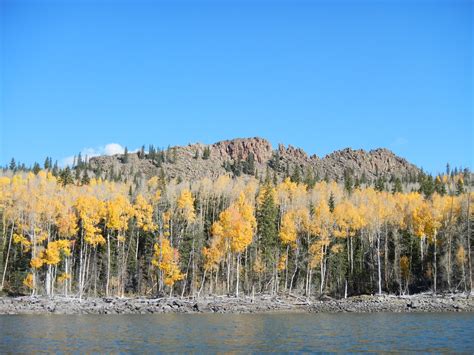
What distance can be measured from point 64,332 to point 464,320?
2894 cm

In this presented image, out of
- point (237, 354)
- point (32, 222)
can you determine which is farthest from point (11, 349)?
point (32, 222)

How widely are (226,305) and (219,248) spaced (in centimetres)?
1202

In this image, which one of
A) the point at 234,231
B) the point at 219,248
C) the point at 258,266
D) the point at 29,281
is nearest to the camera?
the point at 29,281

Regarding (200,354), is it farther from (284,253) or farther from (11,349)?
(284,253)

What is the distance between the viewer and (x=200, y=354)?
23.5m

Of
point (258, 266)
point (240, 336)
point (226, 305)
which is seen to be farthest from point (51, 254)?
point (240, 336)

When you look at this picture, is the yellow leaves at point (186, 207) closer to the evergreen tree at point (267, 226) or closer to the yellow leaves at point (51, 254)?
the evergreen tree at point (267, 226)

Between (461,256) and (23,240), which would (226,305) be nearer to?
(23,240)

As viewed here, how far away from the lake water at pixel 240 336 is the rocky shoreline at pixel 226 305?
539 inches

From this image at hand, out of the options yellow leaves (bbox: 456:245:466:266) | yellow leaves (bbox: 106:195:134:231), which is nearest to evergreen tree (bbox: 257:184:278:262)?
yellow leaves (bbox: 106:195:134:231)

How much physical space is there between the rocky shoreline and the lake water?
44.9ft

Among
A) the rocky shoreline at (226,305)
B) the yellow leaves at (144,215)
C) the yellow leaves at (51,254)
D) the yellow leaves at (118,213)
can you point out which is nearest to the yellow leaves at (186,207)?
the yellow leaves at (144,215)

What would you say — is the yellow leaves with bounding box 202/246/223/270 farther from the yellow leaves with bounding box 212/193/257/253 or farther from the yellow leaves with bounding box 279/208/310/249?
the yellow leaves with bounding box 279/208/310/249

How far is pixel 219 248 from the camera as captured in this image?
68250 millimetres
